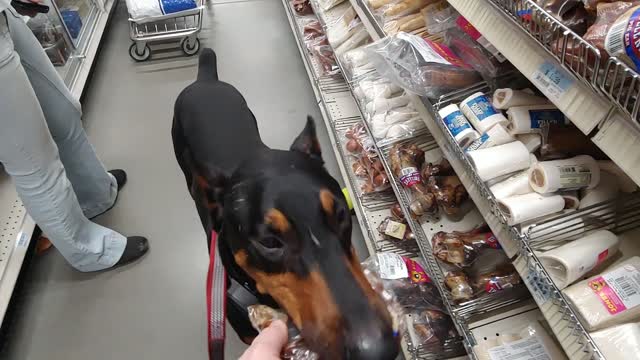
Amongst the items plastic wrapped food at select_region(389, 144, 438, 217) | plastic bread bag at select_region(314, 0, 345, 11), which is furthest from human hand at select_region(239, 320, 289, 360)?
plastic bread bag at select_region(314, 0, 345, 11)

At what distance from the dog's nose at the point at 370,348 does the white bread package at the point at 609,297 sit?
1.26 ft

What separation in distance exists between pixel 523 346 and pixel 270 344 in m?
0.75

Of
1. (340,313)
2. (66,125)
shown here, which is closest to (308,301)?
(340,313)

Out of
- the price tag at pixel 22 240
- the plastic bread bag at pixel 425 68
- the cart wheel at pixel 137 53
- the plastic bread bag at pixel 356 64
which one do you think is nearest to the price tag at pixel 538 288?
the plastic bread bag at pixel 425 68

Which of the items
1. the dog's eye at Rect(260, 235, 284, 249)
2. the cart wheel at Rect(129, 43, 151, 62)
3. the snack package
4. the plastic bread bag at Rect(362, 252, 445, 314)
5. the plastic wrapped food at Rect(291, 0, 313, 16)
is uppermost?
the snack package

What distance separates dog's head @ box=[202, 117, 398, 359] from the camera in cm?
73

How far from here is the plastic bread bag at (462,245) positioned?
131 cm

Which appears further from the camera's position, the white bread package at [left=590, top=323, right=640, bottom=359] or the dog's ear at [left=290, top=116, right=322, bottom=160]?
the dog's ear at [left=290, top=116, right=322, bottom=160]

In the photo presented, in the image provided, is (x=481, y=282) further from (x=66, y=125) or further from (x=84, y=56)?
(x=84, y=56)

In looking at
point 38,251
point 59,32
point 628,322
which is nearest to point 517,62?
point 628,322

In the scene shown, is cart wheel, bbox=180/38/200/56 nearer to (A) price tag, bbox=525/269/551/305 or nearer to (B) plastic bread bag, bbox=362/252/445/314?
(B) plastic bread bag, bbox=362/252/445/314

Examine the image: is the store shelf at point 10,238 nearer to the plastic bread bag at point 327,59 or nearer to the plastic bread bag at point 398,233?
the plastic bread bag at point 398,233

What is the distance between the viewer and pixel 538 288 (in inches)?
36.2

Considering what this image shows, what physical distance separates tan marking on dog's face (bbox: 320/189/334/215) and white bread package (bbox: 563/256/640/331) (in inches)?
19.6
